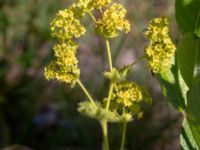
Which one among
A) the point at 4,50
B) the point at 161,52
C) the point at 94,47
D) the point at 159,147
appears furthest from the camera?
the point at 94,47

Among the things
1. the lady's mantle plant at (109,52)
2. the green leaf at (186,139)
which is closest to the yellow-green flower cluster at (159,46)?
the lady's mantle plant at (109,52)

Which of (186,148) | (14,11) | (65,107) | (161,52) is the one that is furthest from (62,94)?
(161,52)

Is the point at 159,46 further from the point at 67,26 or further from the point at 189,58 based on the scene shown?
A: the point at 67,26

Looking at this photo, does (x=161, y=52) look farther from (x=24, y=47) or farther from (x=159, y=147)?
(x=24, y=47)

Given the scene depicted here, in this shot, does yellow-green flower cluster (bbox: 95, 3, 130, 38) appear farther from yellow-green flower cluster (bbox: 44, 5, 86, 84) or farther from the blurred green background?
the blurred green background

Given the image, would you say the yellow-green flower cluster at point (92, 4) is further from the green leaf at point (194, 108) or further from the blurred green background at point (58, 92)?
the blurred green background at point (58, 92)

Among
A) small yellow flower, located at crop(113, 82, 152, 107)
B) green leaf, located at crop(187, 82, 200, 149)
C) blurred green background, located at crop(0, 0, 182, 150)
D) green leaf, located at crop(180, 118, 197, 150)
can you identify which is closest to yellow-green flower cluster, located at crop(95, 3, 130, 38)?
small yellow flower, located at crop(113, 82, 152, 107)
